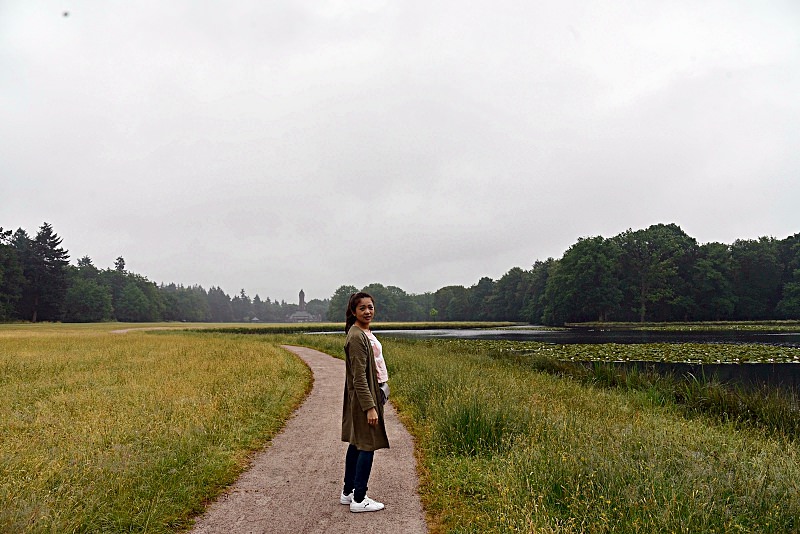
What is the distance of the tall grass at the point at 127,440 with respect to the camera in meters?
4.46

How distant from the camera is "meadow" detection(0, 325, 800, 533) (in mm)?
4055

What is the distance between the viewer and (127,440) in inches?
277

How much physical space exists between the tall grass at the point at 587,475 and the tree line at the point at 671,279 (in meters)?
79.8

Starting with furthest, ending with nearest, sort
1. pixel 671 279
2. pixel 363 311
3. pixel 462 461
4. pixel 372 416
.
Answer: pixel 671 279 → pixel 462 461 → pixel 363 311 → pixel 372 416

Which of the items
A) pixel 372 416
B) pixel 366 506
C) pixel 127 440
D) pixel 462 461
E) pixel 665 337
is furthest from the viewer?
pixel 665 337

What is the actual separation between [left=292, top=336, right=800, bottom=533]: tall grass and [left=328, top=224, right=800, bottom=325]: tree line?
79831 millimetres

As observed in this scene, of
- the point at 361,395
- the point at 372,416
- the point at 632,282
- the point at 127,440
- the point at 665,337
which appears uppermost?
the point at 632,282

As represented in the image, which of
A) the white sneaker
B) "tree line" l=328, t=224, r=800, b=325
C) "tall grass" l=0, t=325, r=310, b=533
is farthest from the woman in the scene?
"tree line" l=328, t=224, r=800, b=325

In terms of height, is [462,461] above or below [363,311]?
below

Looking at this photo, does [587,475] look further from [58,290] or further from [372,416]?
[58,290]

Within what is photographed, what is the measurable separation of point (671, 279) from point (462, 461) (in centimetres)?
8676

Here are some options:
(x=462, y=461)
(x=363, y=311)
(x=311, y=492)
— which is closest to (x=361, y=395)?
(x=363, y=311)

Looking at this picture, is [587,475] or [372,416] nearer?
[372,416]

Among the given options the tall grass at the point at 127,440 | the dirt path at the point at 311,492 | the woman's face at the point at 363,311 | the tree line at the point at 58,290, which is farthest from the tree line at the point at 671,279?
the tree line at the point at 58,290
